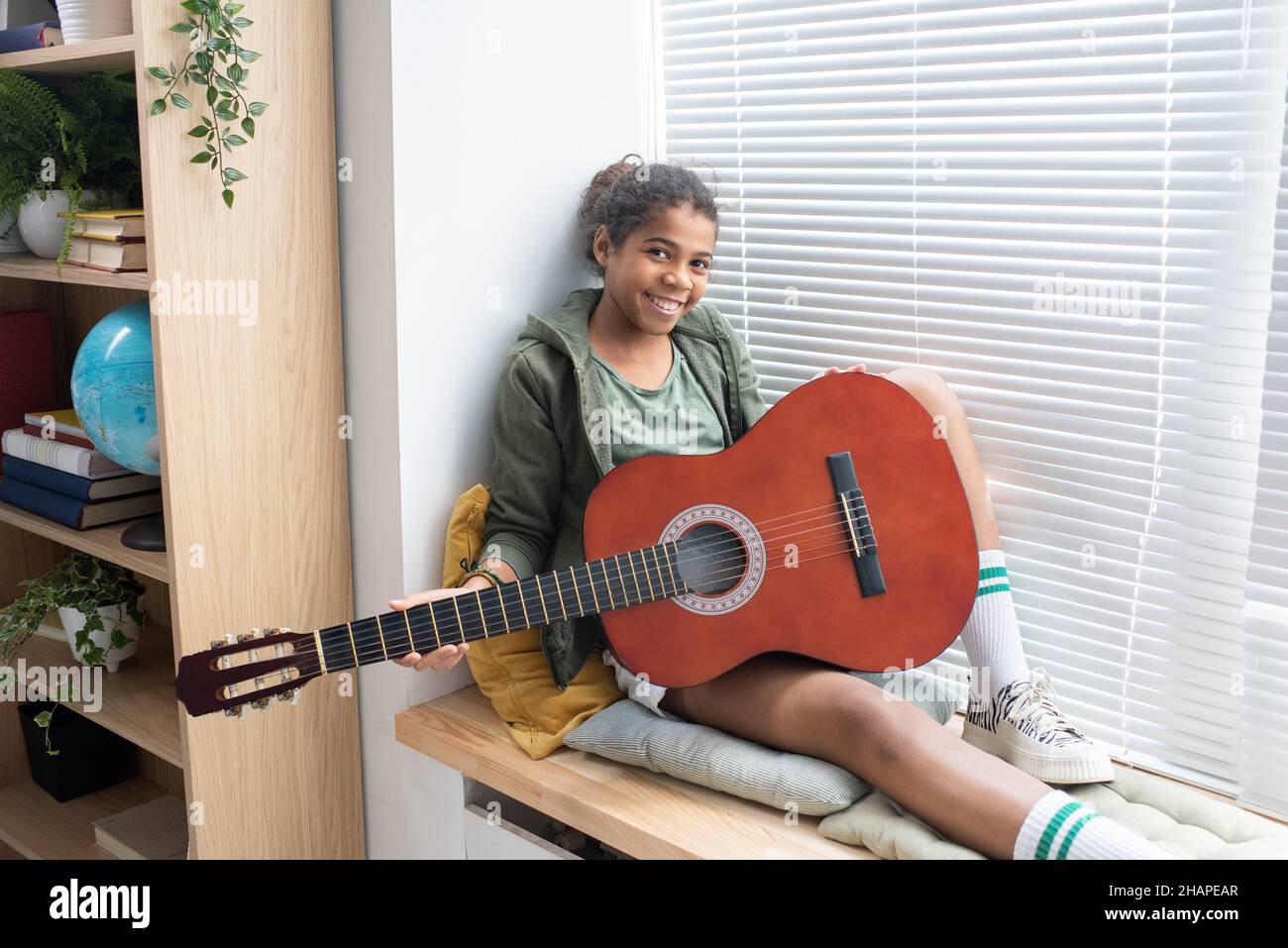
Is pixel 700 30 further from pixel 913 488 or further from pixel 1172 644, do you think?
pixel 1172 644

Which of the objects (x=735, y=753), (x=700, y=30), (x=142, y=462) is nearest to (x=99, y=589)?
(x=142, y=462)

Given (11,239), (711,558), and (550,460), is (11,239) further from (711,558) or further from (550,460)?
(711,558)

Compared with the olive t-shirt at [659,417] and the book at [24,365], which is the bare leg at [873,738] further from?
the book at [24,365]

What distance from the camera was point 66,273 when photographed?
5.26 feet

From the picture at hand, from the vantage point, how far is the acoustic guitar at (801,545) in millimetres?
1436

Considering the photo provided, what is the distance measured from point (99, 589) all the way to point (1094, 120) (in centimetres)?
175

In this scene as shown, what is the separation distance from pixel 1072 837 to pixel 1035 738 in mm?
242

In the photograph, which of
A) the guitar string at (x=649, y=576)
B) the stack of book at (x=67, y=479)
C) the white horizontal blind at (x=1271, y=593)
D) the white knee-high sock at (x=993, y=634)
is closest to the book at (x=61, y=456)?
the stack of book at (x=67, y=479)

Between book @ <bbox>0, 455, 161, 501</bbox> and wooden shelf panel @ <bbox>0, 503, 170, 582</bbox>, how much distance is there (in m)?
0.05

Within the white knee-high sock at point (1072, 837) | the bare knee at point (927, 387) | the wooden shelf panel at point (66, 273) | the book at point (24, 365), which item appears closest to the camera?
the white knee-high sock at point (1072, 837)

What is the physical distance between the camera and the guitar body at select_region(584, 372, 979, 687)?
144cm

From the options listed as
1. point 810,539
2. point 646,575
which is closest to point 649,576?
point 646,575

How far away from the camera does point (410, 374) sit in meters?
1.66

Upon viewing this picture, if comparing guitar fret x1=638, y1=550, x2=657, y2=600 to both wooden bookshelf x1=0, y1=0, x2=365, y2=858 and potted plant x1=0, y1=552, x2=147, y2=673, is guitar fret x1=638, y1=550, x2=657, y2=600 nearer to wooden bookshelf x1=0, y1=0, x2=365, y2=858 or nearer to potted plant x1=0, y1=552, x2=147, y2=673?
wooden bookshelf x1=0, y1=0, x2=365, y2=858
